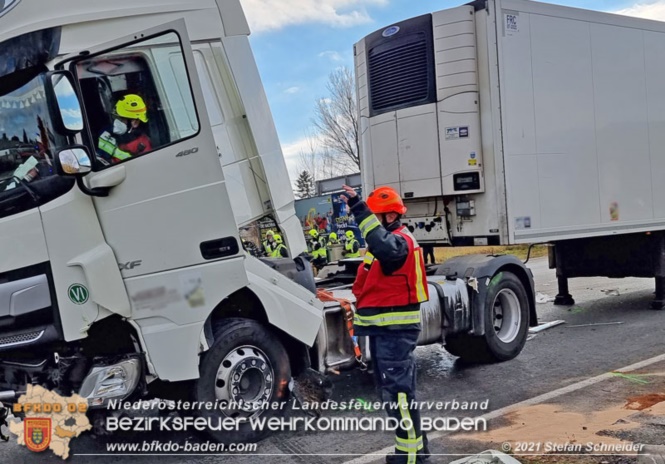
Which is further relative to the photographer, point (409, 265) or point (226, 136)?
point (226, 136)

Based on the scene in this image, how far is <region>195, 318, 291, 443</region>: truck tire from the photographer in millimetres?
4234

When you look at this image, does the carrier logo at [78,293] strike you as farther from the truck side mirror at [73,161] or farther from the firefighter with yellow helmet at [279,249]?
the firefighter with yellow helmet at [279,249]

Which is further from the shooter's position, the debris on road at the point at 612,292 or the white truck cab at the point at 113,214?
the debris on road at the point at 612,292

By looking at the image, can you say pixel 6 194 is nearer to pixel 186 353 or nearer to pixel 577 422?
pixel 186 353

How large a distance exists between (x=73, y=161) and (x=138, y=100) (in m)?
0.65

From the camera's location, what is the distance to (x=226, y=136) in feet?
15.4

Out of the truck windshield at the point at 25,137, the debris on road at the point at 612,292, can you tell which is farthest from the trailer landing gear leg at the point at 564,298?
the truck windshield at the point at 25,137

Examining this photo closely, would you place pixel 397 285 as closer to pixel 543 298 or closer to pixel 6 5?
pixel 6 5

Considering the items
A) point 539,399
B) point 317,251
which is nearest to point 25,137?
point 539,399

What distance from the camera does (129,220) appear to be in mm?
3902

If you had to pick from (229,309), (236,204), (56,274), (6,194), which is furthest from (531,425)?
(6,194)

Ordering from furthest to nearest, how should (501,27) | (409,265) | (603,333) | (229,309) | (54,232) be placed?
(603,333) → (501,27) → (229,309) → (409,265) → (54,232)

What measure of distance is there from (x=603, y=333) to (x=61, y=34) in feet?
22.9

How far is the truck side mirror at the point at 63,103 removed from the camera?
3578 millimetres
